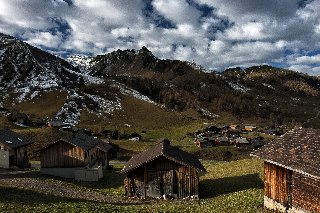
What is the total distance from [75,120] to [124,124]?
910 inches

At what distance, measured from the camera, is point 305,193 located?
26.4 m

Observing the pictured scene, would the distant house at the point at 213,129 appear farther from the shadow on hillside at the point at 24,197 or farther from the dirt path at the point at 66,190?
the shadow on hillside at the point at 24,197

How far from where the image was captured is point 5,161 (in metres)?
60.4

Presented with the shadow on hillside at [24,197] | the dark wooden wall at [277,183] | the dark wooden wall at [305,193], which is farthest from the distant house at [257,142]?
the dark wooden wall at [305,193]

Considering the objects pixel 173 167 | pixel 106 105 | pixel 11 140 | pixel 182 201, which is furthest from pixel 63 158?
pixel 106 105

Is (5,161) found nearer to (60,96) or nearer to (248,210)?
(248,210)

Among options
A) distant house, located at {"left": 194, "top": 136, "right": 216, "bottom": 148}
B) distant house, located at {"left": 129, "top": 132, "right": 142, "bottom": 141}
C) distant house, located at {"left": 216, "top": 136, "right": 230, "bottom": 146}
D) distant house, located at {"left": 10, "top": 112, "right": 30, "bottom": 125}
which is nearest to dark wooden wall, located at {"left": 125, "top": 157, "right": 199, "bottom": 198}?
distant house, located at {"left": 194, "top": 136, "right": 216, "bottom": 148}

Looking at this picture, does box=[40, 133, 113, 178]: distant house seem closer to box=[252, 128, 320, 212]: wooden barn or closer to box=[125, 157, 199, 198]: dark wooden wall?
box=[125, 157, 199, 198]: dark wooden wall

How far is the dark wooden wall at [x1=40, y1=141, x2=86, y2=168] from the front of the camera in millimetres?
57250

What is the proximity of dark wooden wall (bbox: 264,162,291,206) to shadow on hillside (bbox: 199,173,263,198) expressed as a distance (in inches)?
466

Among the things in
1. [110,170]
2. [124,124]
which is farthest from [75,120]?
[110,170]

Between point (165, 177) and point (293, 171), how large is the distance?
18.3 metres

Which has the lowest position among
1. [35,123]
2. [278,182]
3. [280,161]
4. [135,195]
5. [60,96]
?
[135,195]

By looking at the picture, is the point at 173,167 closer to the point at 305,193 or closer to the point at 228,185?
the point at 228,185
